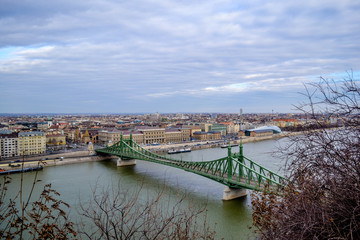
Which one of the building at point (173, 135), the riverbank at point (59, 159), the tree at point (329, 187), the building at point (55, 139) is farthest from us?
the building at point (173, 135)

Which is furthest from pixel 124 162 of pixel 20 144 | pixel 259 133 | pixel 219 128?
pixel 219 128

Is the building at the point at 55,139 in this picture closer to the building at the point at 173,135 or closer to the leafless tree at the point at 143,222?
the building at the point at 173,135

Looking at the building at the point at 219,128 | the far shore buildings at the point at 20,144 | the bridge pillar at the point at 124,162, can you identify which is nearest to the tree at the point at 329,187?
the bridge pillar at the point at 124,162

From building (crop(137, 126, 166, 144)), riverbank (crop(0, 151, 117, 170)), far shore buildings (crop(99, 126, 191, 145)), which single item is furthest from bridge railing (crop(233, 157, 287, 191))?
building (crop(137, 126, 166, 144))

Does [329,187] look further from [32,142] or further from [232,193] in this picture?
[32,142]

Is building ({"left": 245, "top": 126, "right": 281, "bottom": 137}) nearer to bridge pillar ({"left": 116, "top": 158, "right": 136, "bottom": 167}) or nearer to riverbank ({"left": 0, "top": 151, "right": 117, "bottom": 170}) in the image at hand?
riverbank ({"left": 0, "top": 151, "right": 117, "bottom": 170})

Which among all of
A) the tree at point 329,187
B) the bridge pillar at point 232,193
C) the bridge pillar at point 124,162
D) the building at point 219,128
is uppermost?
the tree at point 329,187
